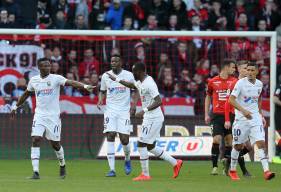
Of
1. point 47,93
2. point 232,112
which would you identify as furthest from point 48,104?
point 232,112

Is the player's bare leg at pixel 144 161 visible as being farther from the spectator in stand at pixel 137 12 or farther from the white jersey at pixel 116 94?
the spectator in stand at pixel 137 12

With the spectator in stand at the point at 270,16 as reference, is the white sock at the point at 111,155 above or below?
below

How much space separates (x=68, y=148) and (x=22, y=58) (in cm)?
250

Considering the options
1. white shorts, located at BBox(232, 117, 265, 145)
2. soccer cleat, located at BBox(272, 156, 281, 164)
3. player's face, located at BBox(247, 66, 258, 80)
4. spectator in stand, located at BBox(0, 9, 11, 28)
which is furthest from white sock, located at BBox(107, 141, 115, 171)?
spectator in stand, located at BBox(0, 9, 11, 28)

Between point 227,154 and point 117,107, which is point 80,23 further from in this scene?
point 227,154

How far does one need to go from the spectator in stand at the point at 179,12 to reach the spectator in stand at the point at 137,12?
816 millimetres

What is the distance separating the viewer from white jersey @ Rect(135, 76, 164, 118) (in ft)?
55.6

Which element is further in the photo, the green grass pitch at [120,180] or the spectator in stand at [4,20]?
the spectator in stand at [4,20]

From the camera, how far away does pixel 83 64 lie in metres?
23.6

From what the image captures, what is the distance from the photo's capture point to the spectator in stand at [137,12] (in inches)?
1047

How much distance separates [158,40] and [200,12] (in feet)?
11.3

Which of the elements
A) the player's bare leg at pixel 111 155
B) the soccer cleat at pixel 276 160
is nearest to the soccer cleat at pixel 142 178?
A: the player's bare leg at pixel 111 155

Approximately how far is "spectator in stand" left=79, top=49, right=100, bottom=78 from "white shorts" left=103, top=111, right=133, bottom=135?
4.81m

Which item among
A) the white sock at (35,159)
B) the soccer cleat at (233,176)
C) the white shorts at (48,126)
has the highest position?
the white shorts at (48,126)
